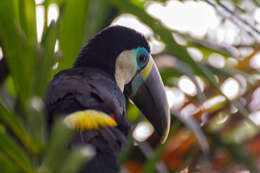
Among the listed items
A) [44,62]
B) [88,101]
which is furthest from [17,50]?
[88,101]

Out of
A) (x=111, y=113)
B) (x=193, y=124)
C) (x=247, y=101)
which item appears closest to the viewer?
(x=111, y=113)

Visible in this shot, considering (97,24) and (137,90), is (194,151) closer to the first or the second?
(137,90)

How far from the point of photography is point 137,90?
4.97 feet

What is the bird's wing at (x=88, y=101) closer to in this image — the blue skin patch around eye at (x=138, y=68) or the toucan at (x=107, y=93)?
the toucan at (x=107, y=93)

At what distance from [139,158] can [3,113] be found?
29.3 inches

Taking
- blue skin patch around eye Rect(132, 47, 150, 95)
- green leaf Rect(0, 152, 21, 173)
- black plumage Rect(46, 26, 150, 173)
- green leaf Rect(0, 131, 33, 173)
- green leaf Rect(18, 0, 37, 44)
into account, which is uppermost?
green leaf Rect(18, 0, 37, 44)

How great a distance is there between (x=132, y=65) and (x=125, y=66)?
2cm

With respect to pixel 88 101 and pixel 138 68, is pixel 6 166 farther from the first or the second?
pixel 138 68

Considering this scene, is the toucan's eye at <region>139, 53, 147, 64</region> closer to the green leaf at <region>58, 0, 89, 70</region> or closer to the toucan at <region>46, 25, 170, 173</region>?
the toucan at <region>46, 25, 170, 173</region>

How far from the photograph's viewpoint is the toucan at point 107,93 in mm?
1033

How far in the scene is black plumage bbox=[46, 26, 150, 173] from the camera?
103 cm

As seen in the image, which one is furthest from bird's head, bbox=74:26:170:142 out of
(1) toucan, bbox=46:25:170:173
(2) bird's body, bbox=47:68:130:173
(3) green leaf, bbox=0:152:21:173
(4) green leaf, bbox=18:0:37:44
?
(3) green leaf, bbox=0:152:21:173

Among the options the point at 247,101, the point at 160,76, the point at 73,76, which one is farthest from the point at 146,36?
the point at 73,76

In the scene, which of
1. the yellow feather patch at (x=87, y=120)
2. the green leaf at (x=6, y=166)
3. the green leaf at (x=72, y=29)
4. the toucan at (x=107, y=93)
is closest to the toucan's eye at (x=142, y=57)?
the toucan at (x=107, y=93)
